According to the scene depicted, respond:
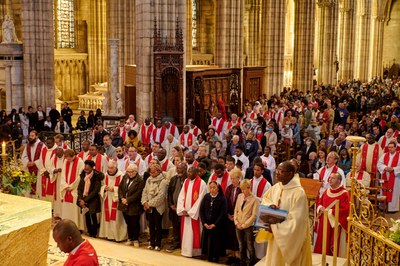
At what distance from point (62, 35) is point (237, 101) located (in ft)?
38.3

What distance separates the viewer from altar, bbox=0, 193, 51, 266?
5.12 m

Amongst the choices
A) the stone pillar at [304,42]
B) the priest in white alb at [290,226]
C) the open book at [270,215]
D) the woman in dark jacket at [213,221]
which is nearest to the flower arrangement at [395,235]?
the priest in white alb at [290,226]

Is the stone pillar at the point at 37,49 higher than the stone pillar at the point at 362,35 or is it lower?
lower

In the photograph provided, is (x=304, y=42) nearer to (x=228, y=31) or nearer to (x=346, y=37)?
(x=228, y=31)

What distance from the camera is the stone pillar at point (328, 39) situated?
34.7 meters

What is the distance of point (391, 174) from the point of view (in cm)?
1258

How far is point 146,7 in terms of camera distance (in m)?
18.0

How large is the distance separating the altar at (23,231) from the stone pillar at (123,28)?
17505 mm

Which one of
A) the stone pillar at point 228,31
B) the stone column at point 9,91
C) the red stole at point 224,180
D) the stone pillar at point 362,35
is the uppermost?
the stone pillar at point 362,35

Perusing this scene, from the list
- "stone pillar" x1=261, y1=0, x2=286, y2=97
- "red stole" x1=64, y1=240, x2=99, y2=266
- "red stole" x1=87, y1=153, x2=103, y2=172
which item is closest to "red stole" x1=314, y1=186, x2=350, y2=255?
"red stole" x1=87, y1=153, x2=103, y2=172

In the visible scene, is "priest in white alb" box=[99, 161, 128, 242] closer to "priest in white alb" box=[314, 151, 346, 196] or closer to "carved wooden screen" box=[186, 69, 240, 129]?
"priest in white alb" box=[314, 151, 346, 196]

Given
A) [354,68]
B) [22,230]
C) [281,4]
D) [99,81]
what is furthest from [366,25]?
[22,230]

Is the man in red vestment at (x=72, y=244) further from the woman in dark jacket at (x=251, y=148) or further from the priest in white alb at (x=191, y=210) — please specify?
the woman in dark jacket at (x=251, y=148)

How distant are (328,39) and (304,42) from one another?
4453 millimetres
